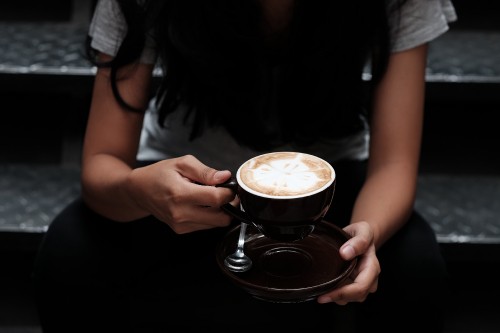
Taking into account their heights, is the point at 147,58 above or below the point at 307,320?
above

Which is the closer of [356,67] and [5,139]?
[356,67]

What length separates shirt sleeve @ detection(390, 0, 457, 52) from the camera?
1.24m

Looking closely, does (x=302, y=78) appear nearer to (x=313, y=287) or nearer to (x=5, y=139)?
(x=313, y=287)

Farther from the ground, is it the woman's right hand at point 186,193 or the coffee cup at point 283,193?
the coffee cup at point 283,193

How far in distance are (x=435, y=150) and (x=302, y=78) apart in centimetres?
63

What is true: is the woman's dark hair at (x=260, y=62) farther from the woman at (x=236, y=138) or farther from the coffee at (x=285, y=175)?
the coffee at (x=285, y=175)

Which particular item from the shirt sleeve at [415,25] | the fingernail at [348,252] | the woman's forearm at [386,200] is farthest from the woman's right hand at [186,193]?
the shirt sleeve at [415,25]

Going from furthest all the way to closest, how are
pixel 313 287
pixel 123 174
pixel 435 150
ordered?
pixel 435 150, pixel 123 174, pixel 313 287

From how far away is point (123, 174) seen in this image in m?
1.16

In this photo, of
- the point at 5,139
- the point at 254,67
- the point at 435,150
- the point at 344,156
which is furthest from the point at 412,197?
the point at 5,139

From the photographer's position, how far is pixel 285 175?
891 millimetres

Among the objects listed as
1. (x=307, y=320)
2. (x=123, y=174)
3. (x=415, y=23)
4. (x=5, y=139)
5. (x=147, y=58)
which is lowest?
(x=5, y=139)

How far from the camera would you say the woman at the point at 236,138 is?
3.85ft

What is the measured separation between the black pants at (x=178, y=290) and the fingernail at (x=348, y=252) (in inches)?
9.1
